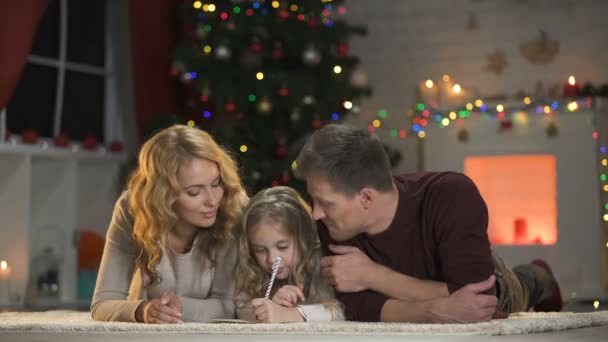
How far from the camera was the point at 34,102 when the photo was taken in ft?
19.4

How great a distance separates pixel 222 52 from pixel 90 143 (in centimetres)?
100

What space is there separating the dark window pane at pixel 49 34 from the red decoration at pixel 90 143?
51cm

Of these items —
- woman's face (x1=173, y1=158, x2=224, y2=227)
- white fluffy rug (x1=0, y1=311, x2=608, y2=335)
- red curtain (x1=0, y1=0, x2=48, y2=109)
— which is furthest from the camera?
red curtain (x1=0, y1=0, x2=48, y2=109)

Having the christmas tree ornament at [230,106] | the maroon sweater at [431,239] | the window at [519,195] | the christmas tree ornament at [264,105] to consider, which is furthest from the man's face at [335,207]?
the window at [519,195]

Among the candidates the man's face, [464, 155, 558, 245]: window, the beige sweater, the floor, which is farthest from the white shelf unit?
the man's face

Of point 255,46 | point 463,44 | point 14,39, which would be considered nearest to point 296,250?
point 255,46

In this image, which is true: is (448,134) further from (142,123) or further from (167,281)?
(167,281)

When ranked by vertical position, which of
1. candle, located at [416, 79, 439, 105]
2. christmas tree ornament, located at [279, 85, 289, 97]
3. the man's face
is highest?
candle, located at [416, 79, 439, 105]

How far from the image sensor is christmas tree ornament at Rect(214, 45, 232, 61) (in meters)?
5.59

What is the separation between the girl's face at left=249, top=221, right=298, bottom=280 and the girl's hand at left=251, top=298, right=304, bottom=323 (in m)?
0.24

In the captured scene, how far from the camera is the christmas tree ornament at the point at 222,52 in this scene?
5.59 metres

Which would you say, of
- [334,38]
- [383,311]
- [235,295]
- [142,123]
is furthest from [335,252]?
[142,123]

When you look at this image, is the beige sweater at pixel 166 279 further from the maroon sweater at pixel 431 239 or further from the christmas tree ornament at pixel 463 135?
the christmas tree ornament at pixel 463 135

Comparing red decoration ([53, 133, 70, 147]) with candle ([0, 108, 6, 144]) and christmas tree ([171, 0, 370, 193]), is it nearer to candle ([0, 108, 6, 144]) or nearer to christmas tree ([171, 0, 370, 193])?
candle ([0, 108, 6, 144])
